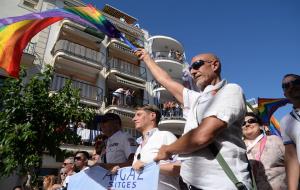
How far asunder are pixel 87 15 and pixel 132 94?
51.1 ft

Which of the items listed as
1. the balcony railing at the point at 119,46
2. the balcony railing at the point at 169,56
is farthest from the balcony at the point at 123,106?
the balcony railing at the point at 169,56

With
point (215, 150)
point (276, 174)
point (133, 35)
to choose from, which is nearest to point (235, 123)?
point (215, 150)

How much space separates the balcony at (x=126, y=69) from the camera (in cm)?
1898

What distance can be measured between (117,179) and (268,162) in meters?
1.55

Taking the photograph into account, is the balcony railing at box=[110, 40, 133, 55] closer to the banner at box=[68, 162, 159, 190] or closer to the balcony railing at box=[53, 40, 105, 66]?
the balcony railing at box=[53, 40, 105, 66]

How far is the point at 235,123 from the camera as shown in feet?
6.20

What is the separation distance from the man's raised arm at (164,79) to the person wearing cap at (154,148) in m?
0.49

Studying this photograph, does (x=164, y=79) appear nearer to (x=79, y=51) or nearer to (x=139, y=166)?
(x=139, y=166)

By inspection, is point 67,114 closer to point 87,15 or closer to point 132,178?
point 87,15

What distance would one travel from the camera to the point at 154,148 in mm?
2758

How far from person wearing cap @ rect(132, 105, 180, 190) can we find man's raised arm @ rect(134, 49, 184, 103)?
1.62ft

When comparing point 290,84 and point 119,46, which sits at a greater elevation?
point 119,46

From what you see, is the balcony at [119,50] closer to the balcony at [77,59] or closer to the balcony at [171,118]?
the balcony at [77,59]

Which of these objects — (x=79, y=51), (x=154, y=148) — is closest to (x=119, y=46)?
(x=79, y=51)
